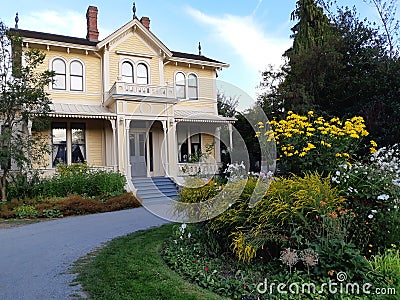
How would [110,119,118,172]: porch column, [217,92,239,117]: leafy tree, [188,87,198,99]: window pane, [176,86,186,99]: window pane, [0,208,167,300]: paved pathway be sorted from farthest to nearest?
1. [188,87,198,99]: window pane
2. [176,86,186,99]: window pane
3. [110,119,118,172]: porch column
4. [217,92,239,117]: leafy tree
5. [0,208,167,300]: paved pathway

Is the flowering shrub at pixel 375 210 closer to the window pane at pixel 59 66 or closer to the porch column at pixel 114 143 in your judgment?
the porch column at pixel 114 143

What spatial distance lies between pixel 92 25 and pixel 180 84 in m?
5.52

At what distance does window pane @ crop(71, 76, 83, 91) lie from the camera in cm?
1552

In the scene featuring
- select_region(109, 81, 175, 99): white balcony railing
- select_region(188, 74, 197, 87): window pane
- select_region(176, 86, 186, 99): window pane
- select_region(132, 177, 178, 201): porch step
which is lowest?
select_region(132, 177, 178, 201): porch step

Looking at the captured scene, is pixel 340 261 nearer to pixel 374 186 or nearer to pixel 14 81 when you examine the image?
pixel 374 186

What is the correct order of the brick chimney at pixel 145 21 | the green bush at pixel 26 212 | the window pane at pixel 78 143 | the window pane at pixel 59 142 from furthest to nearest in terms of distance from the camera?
the brick chimney at pixel 145 21, the window pane at pixel 78 143, the window pane at pixel 59 142, the green bush at pixel 26 212

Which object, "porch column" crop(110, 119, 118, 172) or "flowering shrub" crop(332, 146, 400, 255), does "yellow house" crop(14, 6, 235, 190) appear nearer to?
"porch column" crop(110, 119, 118, 172)

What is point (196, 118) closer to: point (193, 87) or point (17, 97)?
point (193, 87)

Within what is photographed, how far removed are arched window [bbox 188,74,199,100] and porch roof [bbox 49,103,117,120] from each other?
4.85 meters

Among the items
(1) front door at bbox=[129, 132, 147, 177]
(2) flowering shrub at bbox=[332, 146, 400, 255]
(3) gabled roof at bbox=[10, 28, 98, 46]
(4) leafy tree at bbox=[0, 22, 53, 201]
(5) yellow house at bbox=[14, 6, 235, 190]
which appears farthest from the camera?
(1) front door at bbox=[129, 132, 147, 177]

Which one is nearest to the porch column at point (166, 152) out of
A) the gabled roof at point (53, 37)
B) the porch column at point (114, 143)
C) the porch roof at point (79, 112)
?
the porch column at point (114, 143)

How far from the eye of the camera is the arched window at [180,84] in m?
17.8

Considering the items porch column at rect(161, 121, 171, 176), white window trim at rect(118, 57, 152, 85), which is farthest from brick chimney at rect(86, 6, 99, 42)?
porch column at rect(161, 121, 171, 176)

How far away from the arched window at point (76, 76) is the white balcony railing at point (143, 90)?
5.09ft
